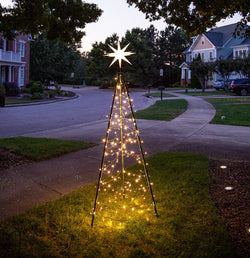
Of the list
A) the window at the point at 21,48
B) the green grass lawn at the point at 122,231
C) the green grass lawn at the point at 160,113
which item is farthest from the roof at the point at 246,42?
the green grass lawn at the point at 122,231

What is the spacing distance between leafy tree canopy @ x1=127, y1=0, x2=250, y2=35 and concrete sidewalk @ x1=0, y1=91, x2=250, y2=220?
2.96m

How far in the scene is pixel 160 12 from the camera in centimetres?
813

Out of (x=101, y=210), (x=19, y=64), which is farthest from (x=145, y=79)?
(x=101, y=210)

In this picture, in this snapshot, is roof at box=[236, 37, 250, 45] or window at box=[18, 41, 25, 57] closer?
window at box=[18, 41, 25, 57]

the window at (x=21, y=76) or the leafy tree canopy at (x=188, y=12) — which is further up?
the window at (x=21, y=76)

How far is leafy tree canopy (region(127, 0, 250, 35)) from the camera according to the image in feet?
23.3

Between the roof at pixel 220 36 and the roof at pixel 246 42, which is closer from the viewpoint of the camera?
the roof at pixel 246 42

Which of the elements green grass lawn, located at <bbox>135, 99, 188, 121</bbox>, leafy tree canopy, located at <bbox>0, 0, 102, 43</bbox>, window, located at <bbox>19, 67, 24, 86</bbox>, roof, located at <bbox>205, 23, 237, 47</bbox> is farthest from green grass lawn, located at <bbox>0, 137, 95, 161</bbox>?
roof, located at <bbox>205, 23, 237, 47</bbox>

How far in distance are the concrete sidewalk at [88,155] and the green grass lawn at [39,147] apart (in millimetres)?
259

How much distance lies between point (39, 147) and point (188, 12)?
16.4 feet

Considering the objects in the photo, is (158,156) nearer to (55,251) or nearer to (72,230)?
(72,230)

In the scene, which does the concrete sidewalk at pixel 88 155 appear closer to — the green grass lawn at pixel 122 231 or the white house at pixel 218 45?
the green grass lawn at pixel 122 231

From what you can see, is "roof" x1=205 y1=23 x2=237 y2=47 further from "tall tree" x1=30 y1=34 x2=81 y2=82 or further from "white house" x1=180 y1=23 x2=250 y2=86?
"tall tree" x1=30 y1=34 x2=81 y2=82

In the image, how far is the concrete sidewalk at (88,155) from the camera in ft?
14.7
